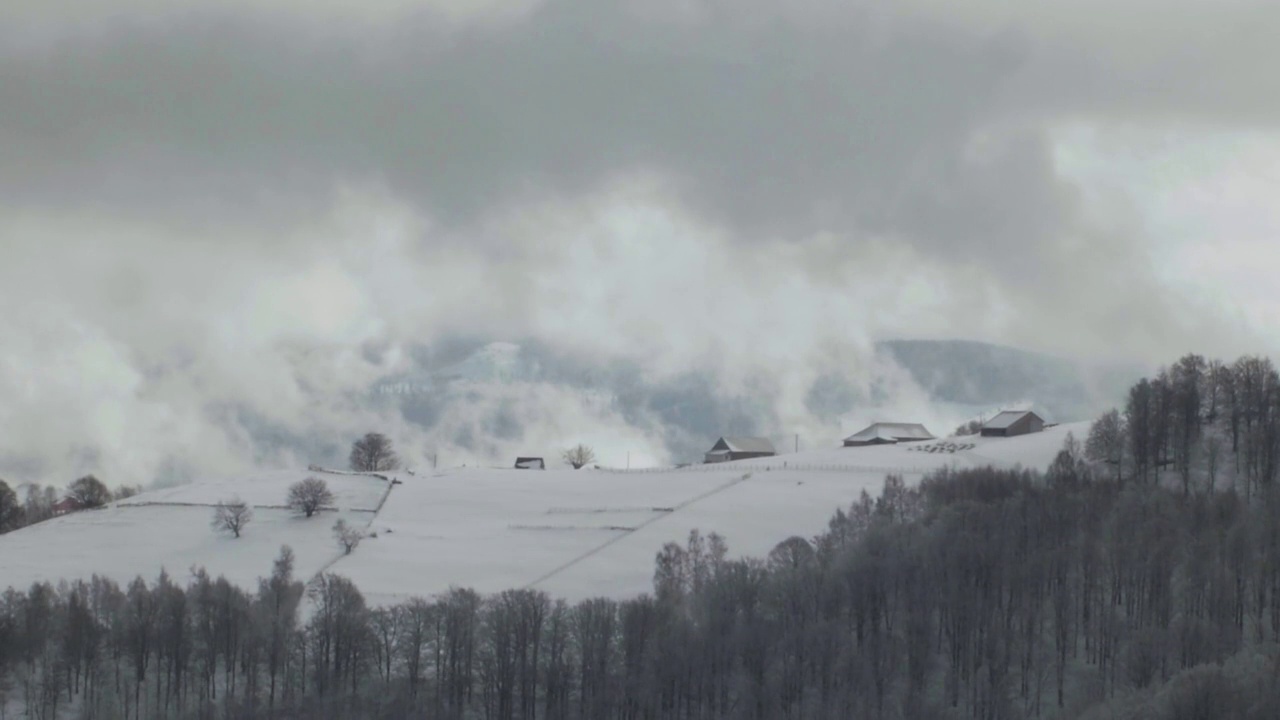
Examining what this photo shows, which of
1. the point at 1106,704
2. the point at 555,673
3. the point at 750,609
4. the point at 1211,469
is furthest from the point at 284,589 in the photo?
the point at 1211,469

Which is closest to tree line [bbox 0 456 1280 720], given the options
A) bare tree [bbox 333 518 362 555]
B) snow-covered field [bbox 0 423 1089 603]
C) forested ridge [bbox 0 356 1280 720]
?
forested ridge [bbox 0 356 1280 720]

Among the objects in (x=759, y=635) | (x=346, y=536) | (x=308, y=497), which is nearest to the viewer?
(x=759, y=635)

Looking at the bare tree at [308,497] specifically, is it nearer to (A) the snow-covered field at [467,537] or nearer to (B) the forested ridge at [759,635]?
(A) the snow-covered field at [467,537]

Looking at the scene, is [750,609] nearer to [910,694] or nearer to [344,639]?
[910,694]

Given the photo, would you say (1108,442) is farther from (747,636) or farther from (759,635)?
(747,636)

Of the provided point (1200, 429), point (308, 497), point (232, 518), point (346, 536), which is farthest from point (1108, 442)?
point (232, 518)

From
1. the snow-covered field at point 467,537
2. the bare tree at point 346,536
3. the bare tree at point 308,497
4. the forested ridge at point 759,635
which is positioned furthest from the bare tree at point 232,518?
the forested ridge at point 759,635
